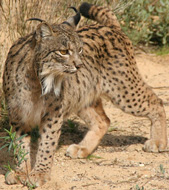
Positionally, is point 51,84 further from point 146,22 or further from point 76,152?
point 146,22

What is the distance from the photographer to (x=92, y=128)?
550cm

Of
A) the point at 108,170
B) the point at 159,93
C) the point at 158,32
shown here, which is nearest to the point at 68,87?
the point at 108,170

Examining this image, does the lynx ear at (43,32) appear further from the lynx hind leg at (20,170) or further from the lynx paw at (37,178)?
the lynx paw at (37,178)

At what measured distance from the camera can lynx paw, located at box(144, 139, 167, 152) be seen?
516 centimetres

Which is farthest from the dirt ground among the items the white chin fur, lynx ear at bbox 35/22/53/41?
lynx ear at bbox 35/22/53/41

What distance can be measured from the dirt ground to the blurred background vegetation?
1458 millimetres

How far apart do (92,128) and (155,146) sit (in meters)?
0.82

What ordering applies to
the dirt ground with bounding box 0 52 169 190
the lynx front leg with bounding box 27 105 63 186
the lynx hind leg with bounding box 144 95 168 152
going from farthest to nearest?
the lynx hind leg with bounding box 144 95 168 152, the lynx front leg with bounding box 27 105 63 186, the dirt ground with bounding box 0 52 169 190

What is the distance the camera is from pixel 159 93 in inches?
269

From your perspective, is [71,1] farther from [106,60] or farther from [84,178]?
[84,178]

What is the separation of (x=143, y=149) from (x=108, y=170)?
839mm

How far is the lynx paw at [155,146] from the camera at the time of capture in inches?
203

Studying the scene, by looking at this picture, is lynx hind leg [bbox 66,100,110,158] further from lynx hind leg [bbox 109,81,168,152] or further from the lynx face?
the lynx face

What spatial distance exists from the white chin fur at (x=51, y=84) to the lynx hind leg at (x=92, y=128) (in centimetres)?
113
